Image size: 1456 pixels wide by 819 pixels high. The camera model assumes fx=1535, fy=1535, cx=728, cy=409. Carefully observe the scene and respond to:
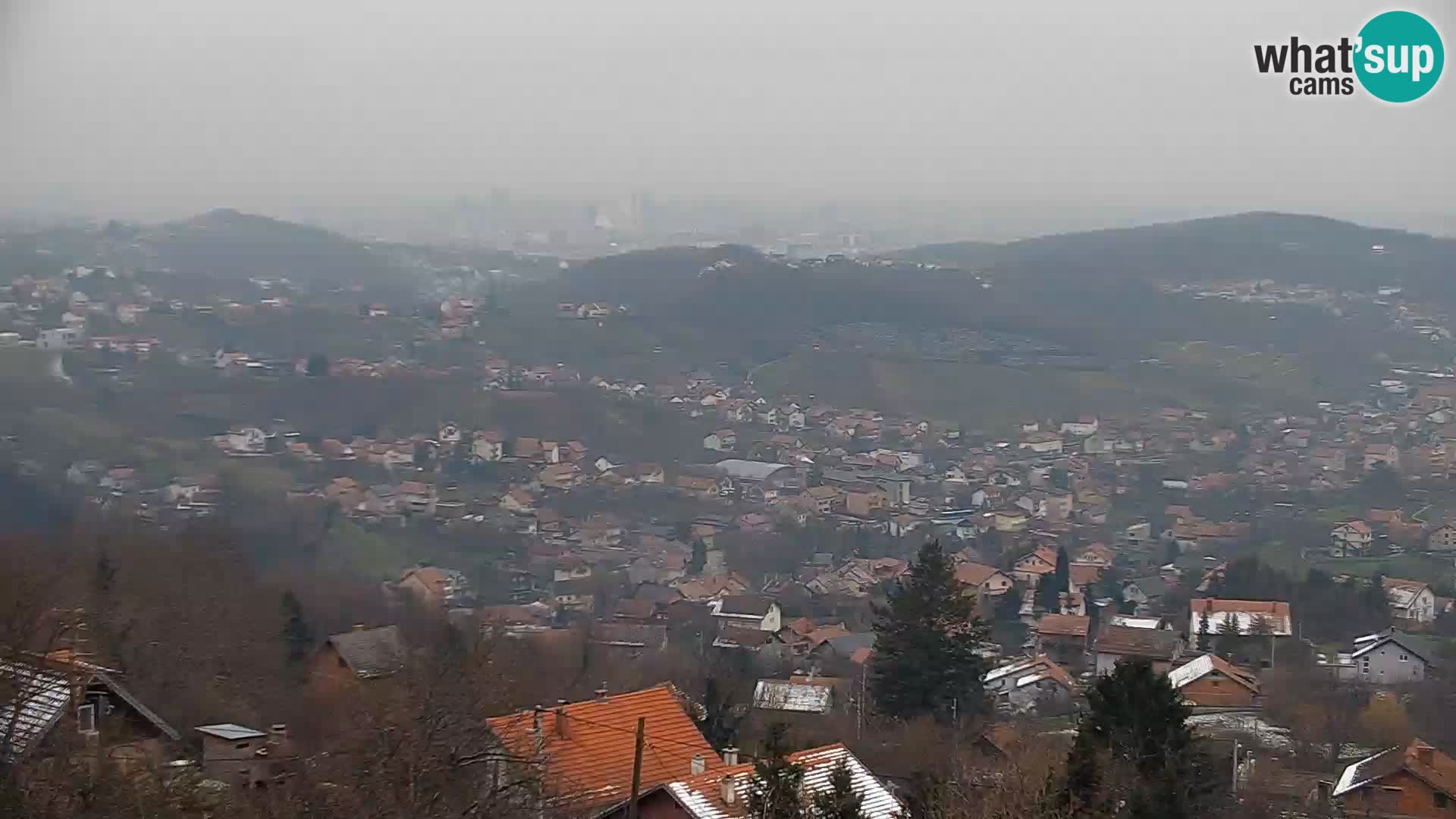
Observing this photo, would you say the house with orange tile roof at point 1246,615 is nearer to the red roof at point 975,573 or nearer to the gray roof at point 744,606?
the red roof at point 975,573

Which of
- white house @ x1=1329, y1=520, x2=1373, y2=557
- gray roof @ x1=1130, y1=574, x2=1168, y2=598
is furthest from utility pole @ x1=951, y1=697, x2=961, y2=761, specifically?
white house @ x1=1329, y1=520, x2=1373, y2=557

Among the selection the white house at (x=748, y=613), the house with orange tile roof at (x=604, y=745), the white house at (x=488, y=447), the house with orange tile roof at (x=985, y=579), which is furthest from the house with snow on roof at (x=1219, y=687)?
the white house at (x=488, y=447)

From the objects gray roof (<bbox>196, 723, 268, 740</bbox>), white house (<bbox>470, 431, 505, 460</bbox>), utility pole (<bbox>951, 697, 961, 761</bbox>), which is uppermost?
gray roof (<bbox>196, 723, 268, 740</bbox>)

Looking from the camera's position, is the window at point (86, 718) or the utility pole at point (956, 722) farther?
the utility pole at point (956, 722)

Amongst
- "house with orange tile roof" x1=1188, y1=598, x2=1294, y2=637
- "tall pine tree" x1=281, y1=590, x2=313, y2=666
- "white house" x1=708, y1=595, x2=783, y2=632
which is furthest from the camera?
"white house" x1=708, y1=595, x2=783, y2=632

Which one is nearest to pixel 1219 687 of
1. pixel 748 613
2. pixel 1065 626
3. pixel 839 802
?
pixel 1065 626

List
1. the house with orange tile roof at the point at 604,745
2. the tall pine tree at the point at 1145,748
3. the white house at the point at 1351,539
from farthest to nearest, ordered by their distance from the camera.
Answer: the white house at the point at 1351,539 < the house with orange tile roof at the point at 604,745 < the tall pine tree at the point at 1145,748

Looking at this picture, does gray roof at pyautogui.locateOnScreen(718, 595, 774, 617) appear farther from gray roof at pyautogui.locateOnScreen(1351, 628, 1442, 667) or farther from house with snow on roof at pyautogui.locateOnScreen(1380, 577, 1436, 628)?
house with snow on roof at pyautogui.locateOnScreen(1380, 577, 1436, 628)
